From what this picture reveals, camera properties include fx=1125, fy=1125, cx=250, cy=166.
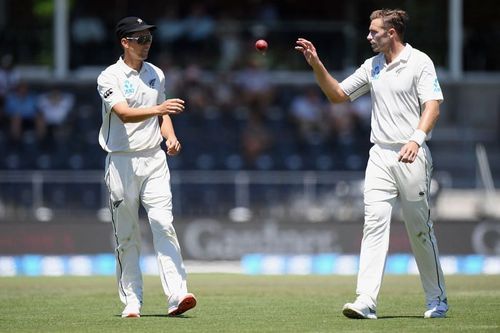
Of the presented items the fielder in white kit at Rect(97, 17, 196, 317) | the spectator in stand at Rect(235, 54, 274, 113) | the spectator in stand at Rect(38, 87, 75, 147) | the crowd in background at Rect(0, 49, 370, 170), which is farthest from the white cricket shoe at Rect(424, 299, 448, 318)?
the spectator in stand at Rect(235, 54, 274, 113)

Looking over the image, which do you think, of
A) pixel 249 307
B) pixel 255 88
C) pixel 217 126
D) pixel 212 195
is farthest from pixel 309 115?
pixel 249 307

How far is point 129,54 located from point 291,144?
39.1 ft

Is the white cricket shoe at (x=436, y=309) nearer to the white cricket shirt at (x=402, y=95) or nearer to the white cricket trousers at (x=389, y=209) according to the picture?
the white cricket trousers at (x=389, y=209)

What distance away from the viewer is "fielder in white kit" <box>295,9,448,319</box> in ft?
25.2

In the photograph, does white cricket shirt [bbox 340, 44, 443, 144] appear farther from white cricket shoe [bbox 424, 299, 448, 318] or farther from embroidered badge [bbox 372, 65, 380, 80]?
white cricket shoe [bbox 424, 299, 448, 318]

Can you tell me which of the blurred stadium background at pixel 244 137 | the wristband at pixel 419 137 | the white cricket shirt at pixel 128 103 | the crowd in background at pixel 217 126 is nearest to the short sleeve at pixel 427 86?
the wristband at pixel 419 137

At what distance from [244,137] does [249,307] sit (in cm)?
1104

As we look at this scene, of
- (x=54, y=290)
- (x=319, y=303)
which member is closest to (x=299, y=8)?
(x=54, y=290)

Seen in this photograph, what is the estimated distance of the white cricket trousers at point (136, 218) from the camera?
7926mm

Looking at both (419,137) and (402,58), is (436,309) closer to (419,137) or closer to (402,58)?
(419,137)

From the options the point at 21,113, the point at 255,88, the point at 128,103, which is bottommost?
the point at 21,113

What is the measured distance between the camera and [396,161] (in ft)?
25.3

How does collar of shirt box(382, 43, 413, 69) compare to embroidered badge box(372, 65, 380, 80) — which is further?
embroidered badge box(372, 65, 380, 80)

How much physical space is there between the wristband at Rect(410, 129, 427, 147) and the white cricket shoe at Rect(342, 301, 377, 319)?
1.15m
